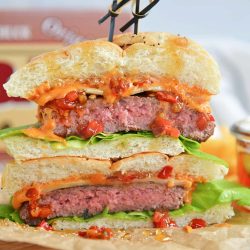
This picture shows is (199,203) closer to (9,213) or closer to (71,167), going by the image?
(71,167)

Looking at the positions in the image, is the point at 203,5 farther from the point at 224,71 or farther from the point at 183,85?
the point at 183,85

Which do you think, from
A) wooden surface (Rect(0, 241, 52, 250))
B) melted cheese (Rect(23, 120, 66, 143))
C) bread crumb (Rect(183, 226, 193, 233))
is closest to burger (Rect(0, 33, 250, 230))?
melted cheese (Rect(23, 120, 66, 143))

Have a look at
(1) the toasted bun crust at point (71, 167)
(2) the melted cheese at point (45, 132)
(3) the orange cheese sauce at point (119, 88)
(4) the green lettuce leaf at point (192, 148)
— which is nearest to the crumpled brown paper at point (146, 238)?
(1) the toasted bun crust at point (71, 167)

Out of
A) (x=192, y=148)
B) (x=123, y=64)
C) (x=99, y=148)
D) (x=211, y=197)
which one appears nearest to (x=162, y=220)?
(x=211, y=197)

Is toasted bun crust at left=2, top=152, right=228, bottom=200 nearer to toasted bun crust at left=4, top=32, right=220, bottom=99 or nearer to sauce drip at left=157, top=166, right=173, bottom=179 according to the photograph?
sauce drip at left=157, top=166, right=173, bottom=179

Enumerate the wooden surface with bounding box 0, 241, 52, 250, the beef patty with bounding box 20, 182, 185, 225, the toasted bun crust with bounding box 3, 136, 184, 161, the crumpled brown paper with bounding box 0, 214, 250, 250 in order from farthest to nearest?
the beef patty with bounding box 20, 182, 185, 225 < the toasted bun crust with bounding box 3, 136, 184, 161 < the wooden surface with bounding box 0, 241, 52, 250 < the crumpled brown paper with bounding box 0, 214, 250, 250

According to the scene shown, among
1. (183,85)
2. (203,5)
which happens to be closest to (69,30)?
(203,5)
